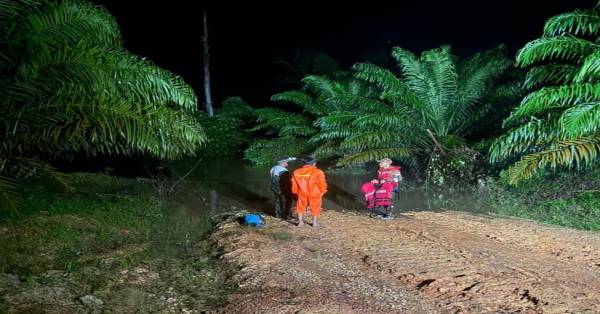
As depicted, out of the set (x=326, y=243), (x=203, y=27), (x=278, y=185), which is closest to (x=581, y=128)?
(x=326, y=243)

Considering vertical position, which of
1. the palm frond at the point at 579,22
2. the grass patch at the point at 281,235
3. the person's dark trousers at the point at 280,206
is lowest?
the grass patch at the point at 281,235

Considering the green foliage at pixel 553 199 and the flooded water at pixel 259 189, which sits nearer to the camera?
the green foliage at pixel 553 199

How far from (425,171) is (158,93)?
23.4ft

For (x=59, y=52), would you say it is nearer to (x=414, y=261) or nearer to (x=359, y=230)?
(x=359, y=230)

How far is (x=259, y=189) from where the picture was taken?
12.0 m

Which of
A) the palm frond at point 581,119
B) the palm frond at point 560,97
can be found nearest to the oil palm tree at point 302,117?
the palm frond at point 560,97

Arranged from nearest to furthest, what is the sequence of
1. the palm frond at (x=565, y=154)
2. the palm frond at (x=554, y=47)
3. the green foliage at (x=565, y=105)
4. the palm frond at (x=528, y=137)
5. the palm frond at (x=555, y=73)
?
the green foliage at (x=565, y=105)
the palm frond at (x=565, y=154)
the palm frond at (x=554, y=47)
the palm frond at (x=528, y=137)
the palm frond at (x=555, y=73)

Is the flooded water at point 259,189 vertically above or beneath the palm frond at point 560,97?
beneath

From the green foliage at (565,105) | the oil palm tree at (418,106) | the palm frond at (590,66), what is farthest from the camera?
the oil palm tree at (418,106)

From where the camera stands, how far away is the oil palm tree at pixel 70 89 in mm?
6871

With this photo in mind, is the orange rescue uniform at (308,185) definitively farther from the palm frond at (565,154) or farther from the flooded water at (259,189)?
the palm frond at (565,154)

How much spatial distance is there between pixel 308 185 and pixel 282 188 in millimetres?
1025

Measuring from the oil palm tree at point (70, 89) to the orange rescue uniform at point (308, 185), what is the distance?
1781 mm

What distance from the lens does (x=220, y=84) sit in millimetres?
30703
